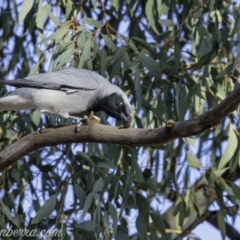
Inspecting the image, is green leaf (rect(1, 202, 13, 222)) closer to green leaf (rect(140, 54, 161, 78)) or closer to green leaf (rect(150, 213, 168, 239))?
green leaf (rect(150, 213, 168, 239))

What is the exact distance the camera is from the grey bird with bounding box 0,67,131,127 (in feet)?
12.6

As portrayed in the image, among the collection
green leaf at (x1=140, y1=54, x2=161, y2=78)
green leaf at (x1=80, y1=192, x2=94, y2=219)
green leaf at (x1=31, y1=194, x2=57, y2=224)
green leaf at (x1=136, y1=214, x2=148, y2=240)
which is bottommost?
green leaf at (x1=136, y1=214, x2=148, y2=240)

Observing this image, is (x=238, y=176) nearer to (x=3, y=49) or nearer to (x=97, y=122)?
(x=3, y=49)

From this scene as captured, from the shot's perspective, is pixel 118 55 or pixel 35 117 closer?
pixel 118 55

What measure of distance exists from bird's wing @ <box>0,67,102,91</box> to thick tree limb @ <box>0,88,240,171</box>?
61 centimetres

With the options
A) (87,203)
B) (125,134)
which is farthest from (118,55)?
(125,134)

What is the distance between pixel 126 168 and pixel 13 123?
0.67 meters

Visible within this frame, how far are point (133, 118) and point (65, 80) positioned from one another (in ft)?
1.79

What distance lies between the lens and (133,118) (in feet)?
14.2

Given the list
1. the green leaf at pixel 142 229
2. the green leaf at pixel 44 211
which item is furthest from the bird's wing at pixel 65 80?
the green leaf at pixel 142 229

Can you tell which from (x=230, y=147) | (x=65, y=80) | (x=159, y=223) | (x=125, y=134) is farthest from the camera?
(x=230, y=147)

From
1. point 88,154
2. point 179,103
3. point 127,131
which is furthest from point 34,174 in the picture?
point 127,131

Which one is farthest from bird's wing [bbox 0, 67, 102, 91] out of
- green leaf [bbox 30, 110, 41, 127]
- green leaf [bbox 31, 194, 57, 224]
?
green leaf [bbox 31, 194, 57, 224]

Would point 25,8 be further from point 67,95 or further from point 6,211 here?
point 6,211
